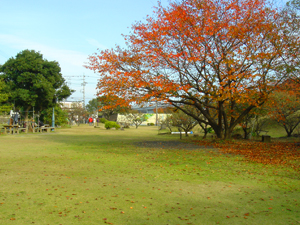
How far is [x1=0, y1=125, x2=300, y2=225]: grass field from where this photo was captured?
3.99 metres

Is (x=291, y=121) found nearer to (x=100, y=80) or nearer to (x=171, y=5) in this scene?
(x=171, y=5)

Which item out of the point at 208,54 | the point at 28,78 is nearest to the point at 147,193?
the point at 208,54

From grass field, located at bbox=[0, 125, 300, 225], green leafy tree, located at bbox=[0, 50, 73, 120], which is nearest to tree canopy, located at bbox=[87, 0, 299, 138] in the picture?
grass field, located at bbox=[0, 125, 300, 225]

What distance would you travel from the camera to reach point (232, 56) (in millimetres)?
12953

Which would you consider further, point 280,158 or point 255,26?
point 255,26

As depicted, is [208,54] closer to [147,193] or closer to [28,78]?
[147,193]

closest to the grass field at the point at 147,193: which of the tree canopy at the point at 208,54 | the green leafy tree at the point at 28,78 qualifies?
the tree canopy at the point at 208,54

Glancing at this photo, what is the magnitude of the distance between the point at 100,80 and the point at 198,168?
8.07m

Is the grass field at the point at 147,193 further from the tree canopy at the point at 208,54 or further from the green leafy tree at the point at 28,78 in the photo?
the green leafy tree at the point at 28,78

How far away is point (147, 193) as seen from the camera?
17.2ft

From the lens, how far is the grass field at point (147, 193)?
399cm

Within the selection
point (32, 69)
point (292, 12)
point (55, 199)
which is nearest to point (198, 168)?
point (55, 199)

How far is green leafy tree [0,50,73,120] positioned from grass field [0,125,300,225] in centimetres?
1648

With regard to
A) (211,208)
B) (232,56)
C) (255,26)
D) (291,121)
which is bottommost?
(211,208)
